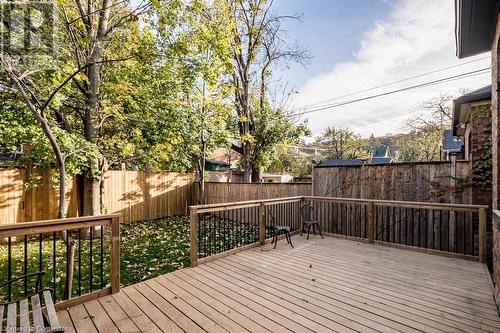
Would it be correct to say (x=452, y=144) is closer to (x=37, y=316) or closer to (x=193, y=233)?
(x=193, y=233)

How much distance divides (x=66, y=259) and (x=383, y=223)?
250 inches

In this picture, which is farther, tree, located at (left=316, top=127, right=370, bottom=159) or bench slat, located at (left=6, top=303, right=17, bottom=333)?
tree, located at (left=316, top=127, right=370, bottom=159)

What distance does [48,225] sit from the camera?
2.58m

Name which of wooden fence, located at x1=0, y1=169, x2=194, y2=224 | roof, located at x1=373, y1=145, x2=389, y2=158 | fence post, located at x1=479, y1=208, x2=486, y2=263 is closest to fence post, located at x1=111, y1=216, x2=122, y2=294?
wooden fence, located at x1=0, y1=169, x2=194, y2=224

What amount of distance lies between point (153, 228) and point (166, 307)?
576 cm

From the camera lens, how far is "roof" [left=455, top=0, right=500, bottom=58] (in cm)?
296

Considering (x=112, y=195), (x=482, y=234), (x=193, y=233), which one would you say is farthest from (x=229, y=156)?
(x=482, y=234)

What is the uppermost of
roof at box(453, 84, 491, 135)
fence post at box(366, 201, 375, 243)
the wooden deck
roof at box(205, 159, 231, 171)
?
roof at box(453, 84, 491, 135)

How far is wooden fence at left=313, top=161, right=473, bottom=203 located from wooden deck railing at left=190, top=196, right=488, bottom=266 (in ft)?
1.04

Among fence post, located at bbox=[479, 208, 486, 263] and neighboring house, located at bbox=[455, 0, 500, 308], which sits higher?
neighboring house, located at bbox=[455, 0, 500, 308]

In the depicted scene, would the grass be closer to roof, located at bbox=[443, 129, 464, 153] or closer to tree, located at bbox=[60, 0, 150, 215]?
tree, located at bbox=[60, 0, 150, 215]

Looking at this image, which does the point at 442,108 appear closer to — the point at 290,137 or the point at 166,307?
the point at 290,137

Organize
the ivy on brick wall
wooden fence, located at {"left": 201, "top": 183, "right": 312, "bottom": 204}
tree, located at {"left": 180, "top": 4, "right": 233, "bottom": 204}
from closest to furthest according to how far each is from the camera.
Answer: the ivy on brick wall → tree, located at {"left": 180, "top": 4, "right": 233, "bottom": 204} → wooden fence, located at {"left": 201, "top": 183, "right": 312, "bottom": 204}

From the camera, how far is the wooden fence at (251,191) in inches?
305
